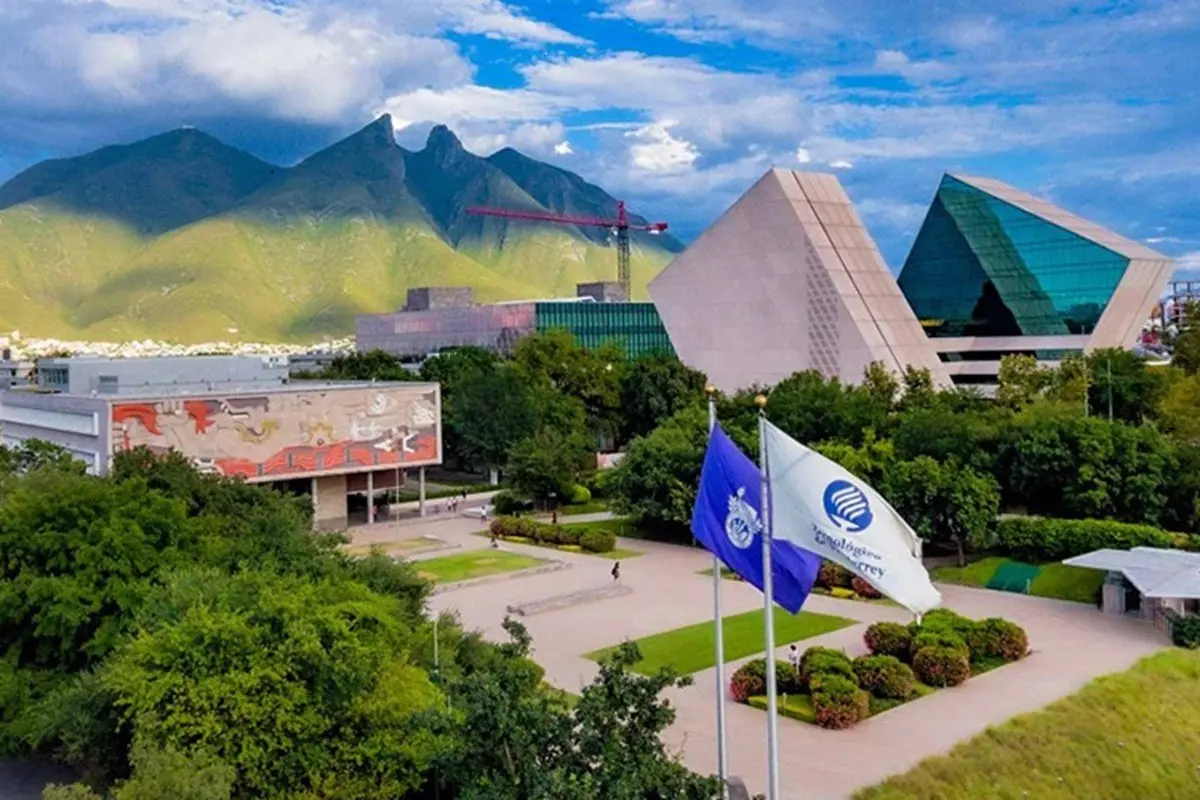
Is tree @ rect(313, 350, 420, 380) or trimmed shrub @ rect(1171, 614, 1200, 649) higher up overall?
tree @ rect(313, 350, 420, 380)

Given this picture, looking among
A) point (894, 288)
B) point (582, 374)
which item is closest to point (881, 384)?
point (894, 288)

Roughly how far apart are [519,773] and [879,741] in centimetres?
996

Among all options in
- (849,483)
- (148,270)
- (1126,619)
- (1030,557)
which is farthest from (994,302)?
(148,270)

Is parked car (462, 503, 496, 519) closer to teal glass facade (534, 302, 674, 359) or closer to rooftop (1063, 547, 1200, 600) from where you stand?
rooftop (1063, 547, 1200, 600)

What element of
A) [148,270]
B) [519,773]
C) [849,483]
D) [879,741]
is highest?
[148,270]

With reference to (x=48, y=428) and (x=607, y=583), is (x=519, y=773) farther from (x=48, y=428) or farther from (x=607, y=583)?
(x=48, y=428)

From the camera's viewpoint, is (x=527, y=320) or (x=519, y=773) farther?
(x=527, y=320)

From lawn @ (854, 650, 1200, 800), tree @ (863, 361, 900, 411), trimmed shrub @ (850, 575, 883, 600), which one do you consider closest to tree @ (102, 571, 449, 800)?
lawn @ (854, 650, 1200, 800)

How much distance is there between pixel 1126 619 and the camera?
90.2ft

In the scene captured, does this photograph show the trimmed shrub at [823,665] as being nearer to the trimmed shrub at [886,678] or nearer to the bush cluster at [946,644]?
the trimmed shrub at [886,678]

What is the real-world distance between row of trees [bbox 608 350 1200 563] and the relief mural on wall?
9923 mm

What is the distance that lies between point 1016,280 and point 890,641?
44008mm

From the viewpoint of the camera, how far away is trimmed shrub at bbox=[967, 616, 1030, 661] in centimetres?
2423

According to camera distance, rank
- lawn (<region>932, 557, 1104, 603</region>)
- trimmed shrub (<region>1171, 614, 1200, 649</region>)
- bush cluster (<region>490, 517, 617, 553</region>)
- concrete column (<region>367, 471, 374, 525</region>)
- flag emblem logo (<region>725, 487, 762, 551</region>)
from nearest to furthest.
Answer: flag emblem logo (<region>725, 487, 762, 551</region>) < trimmed shrub (<region>1171, 614, 1200, 649</region>) < lawn (<region>932, 557, 1104, 603</region>) < bush cluster (<region>490, 517, 617, 553</region>) < concrete column (<region>367, 471, 374, 525</region>)
